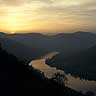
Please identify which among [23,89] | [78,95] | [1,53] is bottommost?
[78,95]

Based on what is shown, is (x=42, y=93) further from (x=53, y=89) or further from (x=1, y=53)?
(x=1, y=53)

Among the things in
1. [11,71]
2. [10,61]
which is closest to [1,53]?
[10,61]

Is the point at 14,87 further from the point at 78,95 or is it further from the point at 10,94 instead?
the point at 78,95

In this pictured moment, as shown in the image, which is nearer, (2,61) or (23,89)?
(23,89)

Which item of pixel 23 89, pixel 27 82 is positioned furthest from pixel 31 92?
pixel 27 82

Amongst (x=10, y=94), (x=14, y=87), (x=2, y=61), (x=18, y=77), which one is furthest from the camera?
(x=2, y=61)

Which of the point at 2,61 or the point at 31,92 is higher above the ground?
the point at 2,61

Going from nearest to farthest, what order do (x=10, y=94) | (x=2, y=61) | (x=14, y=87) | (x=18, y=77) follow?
1. (x=10, y=94)
2. (x=14, y=87)
3. (x=18, y=77)
4. (x=2, y=61)
